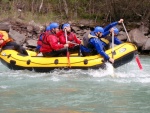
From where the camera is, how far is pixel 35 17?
17.5 meters

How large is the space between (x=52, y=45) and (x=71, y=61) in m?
0.70

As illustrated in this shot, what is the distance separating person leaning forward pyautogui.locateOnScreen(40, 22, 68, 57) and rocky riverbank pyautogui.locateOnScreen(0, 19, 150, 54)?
5.36 m

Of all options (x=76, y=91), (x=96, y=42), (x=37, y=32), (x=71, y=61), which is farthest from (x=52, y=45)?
(x=37, y=32)

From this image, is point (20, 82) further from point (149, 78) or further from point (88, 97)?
point (149, 78)

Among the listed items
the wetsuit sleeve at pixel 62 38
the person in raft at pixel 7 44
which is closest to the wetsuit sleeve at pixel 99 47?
the wetsuit sleeve at pixel 62 38

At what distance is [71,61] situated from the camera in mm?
9070

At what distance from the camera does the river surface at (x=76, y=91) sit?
6023 mm

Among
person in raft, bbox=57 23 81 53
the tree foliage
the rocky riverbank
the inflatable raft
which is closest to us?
the inflatable raft

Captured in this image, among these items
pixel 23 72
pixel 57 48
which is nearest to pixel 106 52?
pixel 57 48

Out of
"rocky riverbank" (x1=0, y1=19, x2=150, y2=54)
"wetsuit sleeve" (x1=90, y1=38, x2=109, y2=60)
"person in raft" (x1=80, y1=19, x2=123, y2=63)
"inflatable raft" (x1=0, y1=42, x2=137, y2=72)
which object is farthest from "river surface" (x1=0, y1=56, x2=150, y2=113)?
"rocky riverbank" (x1=0, y1=19, x2=150, y2=54)

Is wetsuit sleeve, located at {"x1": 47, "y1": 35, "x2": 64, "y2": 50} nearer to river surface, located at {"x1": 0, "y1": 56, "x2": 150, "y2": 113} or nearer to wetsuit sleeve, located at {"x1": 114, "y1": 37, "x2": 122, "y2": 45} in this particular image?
river surface, located at {"x1": 0, "y1": 56, "x2": 150, "y2": 113}

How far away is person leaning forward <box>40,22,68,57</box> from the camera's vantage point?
9.37 m

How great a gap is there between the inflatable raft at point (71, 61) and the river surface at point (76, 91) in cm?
15

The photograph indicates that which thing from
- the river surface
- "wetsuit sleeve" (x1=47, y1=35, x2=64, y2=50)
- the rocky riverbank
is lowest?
the rocky riverbank
